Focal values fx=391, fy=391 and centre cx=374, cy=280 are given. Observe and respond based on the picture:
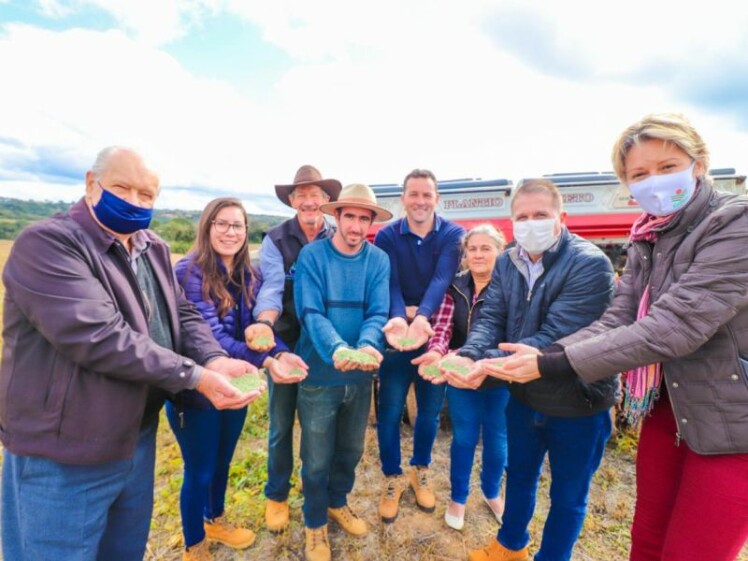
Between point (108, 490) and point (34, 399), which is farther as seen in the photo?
point (108, 490)

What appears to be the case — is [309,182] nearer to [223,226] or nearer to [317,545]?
[223,226]

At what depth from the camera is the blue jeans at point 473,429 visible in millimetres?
3256

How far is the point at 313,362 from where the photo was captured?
2947 mm

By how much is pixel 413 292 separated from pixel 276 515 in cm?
230

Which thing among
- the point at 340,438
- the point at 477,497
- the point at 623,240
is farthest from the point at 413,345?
the point at 623,240

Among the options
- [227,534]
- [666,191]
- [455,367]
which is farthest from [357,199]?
[227,534]

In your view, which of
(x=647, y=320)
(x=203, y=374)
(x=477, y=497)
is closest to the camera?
(x=647, y=320)

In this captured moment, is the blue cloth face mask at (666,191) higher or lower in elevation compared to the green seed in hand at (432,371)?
higher

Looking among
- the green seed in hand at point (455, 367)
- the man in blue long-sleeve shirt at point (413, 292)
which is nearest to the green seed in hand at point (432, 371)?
the green seed in hand at point (455, 367)

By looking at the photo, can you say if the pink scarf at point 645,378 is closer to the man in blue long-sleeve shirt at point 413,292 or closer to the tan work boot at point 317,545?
the man in blue long-sleeve shirt at point 413,292

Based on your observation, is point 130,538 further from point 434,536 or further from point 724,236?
point 724,236

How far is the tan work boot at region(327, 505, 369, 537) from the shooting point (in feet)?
10.9

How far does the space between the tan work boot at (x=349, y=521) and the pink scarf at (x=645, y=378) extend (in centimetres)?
239

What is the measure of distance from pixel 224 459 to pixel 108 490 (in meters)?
1.19
